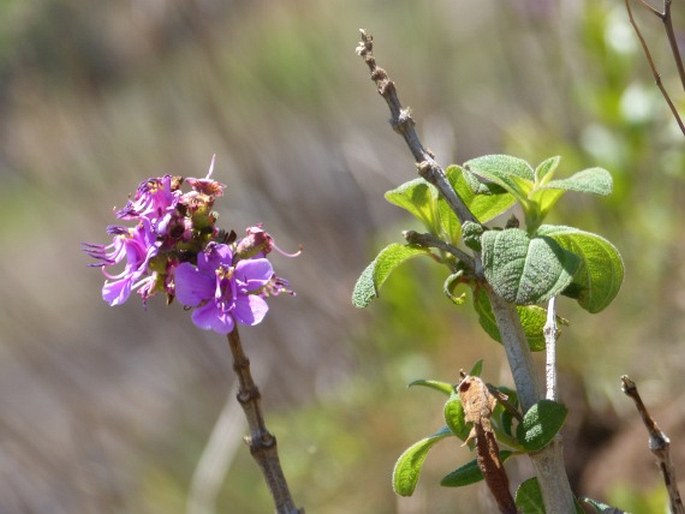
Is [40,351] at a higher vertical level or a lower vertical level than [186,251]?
higher

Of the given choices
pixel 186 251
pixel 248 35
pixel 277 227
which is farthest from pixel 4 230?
pixel 186 251

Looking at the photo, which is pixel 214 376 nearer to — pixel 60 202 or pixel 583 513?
pixel 60 202

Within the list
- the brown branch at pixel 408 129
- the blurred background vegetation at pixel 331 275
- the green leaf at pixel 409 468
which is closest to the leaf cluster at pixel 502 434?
the green leaf at pixel 409 468

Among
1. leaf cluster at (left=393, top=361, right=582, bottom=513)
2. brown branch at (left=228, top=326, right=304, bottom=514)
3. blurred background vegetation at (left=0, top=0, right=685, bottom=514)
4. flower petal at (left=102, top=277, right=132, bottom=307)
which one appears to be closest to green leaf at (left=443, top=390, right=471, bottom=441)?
leaf cluster at (left=393, top=361, right=582, bottom=513)

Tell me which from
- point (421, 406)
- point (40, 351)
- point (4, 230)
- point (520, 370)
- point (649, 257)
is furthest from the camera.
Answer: point (4, 230)

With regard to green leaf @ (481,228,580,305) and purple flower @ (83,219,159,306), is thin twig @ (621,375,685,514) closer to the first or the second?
green leaf @ (481,228,580,305)

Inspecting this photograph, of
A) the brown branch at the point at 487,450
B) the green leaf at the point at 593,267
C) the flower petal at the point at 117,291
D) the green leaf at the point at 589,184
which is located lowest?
the brown branch at the point at 487,450

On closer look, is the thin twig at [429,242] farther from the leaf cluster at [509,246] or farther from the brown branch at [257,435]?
the brown branch at [257,435]

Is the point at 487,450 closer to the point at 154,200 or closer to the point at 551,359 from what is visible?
the point at 551,359
